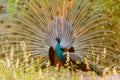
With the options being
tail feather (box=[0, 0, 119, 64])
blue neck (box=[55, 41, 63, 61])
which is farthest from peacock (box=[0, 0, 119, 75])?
blue neck (box=[55, 41, 63, 61])

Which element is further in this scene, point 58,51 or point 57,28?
point 57,28

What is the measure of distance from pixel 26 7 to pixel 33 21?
1.02 ft

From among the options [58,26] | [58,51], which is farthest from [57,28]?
[58,51]

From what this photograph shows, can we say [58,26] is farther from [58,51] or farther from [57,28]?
[58,51]

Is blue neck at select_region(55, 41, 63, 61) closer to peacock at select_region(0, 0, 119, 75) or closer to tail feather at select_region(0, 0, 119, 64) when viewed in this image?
peacock at select_region(0, 0, 119, 75)

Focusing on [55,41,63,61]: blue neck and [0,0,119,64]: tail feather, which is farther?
[0,0,119,64]: tail feather

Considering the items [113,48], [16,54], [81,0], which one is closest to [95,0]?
[81,0]

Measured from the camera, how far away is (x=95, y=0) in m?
9.54

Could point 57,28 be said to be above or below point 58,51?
above

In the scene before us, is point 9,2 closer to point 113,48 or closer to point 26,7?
point 26,7

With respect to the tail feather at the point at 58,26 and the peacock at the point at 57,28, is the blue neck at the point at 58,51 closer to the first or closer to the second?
the peacock at the point at 57,28

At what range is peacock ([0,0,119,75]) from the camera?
8945 millimetres

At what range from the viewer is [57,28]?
29.3 feet

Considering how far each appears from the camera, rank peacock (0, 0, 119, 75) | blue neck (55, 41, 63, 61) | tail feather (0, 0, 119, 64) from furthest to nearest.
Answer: tail feather (0, 0, 119, 64)
peacock (0, 0, 119, 75)
blue neck (55, 41, 63, 61)
